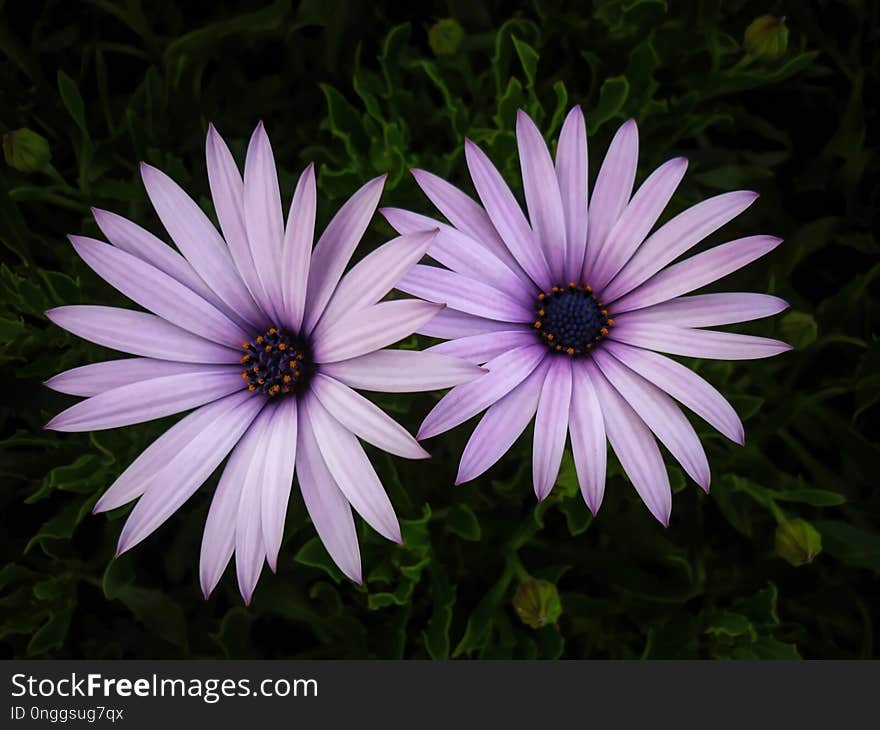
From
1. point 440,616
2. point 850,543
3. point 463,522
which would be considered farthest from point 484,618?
point 850,543

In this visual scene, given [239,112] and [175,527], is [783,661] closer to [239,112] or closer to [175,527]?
[175,527]

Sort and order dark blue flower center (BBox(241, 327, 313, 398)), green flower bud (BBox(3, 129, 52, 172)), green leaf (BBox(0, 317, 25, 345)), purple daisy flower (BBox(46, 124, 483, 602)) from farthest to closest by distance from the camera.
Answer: green flower bud (BBox(3, 129, 52, 172)) < green leaf (BBox(0, 317, 25, 345)) < dark blue flower center (BBox(241, 327, 313, 398)) < purple daisy flower (BBox(46, 124, 483, 602))

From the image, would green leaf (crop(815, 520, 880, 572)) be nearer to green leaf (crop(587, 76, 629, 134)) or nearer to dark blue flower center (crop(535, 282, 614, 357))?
dark blue flower center (crop(535, 282, 614, 357))

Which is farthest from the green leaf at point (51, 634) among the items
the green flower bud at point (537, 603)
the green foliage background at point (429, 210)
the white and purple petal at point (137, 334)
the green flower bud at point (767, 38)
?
the green flower bud at point (767, 38)

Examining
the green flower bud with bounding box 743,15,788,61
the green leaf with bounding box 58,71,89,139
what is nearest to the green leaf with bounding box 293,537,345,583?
the green leaf with bounding box 58,71,89,139

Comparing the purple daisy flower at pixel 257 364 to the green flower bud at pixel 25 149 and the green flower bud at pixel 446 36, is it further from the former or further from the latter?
the green flower bud at pixel 446 36

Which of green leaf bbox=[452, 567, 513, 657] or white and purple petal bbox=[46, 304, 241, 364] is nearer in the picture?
white and purple petal bbox=[46, 304, 241, 364]
